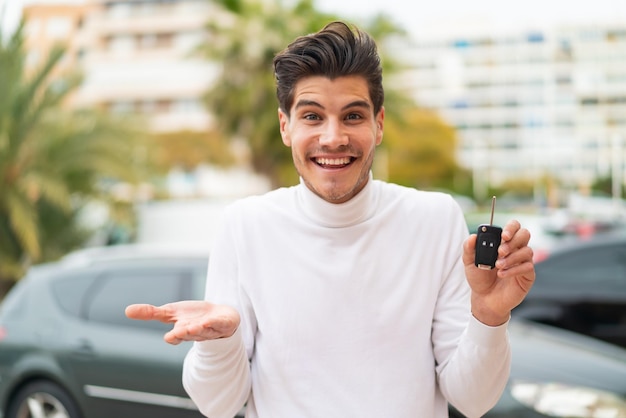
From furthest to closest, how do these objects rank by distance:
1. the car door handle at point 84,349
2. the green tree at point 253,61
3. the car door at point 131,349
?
the green tree at point 253,61, the car door handle at point 84,349, the car door at point 131,349

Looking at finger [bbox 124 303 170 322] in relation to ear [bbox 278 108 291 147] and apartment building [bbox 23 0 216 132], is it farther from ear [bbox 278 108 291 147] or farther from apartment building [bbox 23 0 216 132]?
apartment building [bbox 23 0 216 132]

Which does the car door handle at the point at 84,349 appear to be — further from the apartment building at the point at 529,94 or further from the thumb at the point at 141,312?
the apartment building at the point at 529,94

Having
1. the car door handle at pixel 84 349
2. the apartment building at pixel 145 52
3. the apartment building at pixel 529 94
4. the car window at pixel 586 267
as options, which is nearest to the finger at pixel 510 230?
the car door handle at pixel 84 349

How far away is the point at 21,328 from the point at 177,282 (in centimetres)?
113

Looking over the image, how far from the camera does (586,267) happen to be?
273 inches

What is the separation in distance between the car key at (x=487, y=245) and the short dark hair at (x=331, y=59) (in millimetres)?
435

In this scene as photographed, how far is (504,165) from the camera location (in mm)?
116375

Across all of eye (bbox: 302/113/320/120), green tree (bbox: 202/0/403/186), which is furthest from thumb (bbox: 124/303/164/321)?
green tree (bbox: 202/0/403/186)

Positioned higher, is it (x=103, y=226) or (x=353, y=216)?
(x=353, y=216)

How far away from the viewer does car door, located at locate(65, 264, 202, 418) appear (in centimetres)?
464

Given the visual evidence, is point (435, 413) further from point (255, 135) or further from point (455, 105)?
point (455, 105)

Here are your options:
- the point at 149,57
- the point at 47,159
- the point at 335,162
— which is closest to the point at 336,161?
the point at 335,162

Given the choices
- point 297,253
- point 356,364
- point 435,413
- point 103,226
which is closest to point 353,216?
point 297,253

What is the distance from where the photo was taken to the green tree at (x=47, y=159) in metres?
10.4
